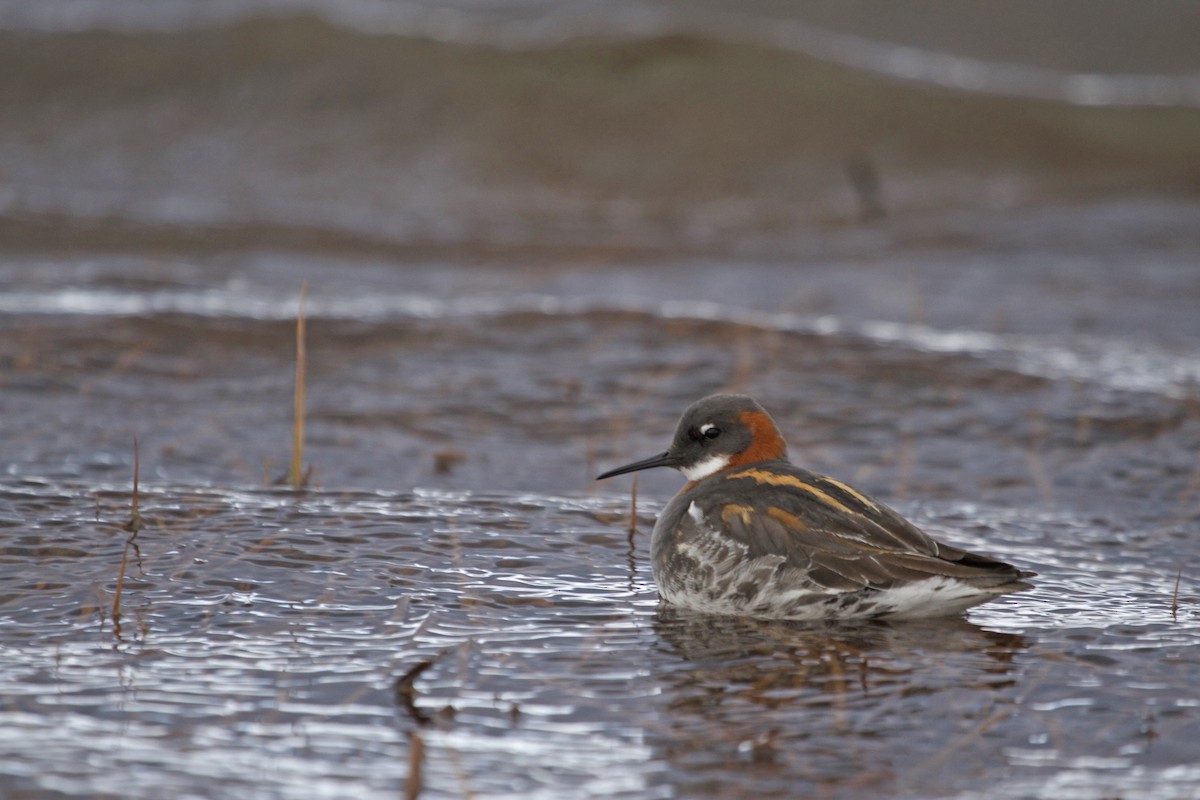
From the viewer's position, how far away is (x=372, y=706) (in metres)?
4.10

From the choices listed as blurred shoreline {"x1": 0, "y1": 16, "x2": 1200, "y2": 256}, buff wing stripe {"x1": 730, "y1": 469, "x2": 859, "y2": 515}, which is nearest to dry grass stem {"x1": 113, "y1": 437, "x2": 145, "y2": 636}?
buff wing stripe {"x1": 730, "y1": 469, "x2": 859, "y2": 515}

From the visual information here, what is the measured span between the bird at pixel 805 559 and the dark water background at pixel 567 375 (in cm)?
12

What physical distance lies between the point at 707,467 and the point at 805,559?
91cm

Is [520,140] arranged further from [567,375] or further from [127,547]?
[127,547]

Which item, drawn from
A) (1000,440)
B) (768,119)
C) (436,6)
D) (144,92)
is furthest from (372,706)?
(436,6)

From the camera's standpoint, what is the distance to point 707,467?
592 cm

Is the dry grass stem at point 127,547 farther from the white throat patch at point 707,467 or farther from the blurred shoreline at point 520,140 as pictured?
the blurred shoreline at point 520,140

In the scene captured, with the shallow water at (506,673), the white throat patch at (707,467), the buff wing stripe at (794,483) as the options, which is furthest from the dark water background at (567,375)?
the buff wing stripe at (794,483)

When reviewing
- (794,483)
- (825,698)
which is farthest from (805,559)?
(825,698)

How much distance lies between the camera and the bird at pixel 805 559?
498 cm

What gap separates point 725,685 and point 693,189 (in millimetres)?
12359

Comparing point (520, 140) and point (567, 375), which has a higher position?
point (520, 140)

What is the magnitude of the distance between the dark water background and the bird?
0.12m

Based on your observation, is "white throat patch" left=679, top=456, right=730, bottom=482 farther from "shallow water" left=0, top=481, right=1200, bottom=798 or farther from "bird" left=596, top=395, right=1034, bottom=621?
"shallow water" left=0, top=481, right=1200, bottom=798
